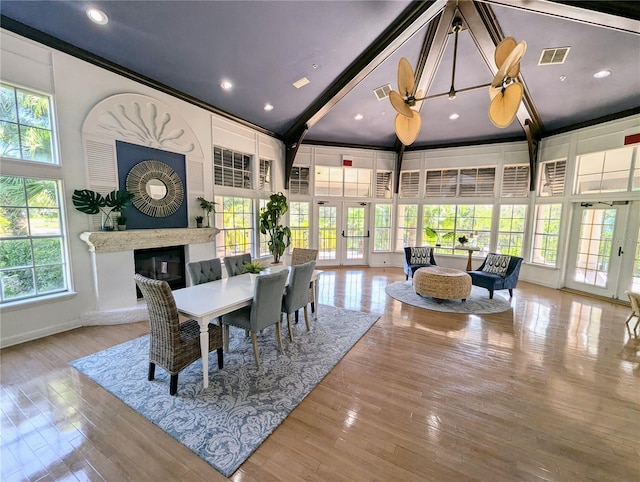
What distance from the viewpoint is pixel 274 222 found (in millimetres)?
5949

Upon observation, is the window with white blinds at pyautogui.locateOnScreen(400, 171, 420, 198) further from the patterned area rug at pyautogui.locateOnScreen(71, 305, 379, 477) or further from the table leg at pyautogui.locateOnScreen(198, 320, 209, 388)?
the table leg at pyautogui.locateOnScreen(198, 320, 209, 388)

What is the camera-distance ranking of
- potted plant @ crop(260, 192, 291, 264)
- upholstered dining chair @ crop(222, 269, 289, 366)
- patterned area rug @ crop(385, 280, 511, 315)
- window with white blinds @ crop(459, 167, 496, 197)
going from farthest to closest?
window with white blinds @ crop(459, 167, 496, 197)
potted plant @ crop(260, 192, 291, 264)
patterned area rug @ crop(385, 280, 511, 315)
upholstered dining chair @ crop(222, 269, 289, 366)

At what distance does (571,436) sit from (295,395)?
2.07 meters

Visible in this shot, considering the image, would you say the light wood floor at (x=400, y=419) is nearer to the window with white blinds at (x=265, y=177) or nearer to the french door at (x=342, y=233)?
the window with white blinds at (x=265, y=177)

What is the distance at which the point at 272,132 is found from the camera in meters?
6.21

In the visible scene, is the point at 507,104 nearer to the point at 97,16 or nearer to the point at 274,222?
the point at 97,16

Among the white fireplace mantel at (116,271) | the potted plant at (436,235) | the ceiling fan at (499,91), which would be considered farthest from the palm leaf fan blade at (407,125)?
the potted plant at (436,235)

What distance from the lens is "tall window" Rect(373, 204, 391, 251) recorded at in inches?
303

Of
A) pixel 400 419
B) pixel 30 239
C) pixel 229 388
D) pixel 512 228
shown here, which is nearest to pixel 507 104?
pixel 400 419

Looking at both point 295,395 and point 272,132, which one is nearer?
point 295,395

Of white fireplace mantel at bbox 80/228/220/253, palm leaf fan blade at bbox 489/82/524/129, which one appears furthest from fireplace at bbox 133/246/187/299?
palm leaf fan blade at bbox 489/82/524/129

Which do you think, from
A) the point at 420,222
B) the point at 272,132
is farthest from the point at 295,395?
the point at 420,222

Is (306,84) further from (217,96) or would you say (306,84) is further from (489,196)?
(489,196)

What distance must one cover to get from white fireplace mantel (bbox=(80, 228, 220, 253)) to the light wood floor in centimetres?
113
